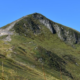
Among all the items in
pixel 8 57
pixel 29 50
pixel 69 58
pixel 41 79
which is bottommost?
pixel 41 79

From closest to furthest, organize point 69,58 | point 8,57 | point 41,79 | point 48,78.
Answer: point 41,79, point 48,78, point 8,57, point 69,58

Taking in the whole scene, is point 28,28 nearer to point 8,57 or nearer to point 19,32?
point 19,32

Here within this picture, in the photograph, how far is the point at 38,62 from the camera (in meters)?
106

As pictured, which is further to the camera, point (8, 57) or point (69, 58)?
point (69, 58)

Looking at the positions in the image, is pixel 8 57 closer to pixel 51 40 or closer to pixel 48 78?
pixel 48 78

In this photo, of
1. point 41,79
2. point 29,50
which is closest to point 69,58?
point 29,50

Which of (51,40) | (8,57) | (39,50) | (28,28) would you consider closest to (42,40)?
(51,40)

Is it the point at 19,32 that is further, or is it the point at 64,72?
the point at 19,32

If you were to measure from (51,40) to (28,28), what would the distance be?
124 feet

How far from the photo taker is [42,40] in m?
189

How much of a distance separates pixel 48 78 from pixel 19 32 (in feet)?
342

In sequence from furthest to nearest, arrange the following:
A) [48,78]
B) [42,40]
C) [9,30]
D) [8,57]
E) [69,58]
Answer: [42,40], [9,30], [69,58], [8,57], [48,78]

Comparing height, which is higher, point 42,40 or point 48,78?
point 42,40

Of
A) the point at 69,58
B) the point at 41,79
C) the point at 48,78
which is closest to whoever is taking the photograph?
the point at 41,79
